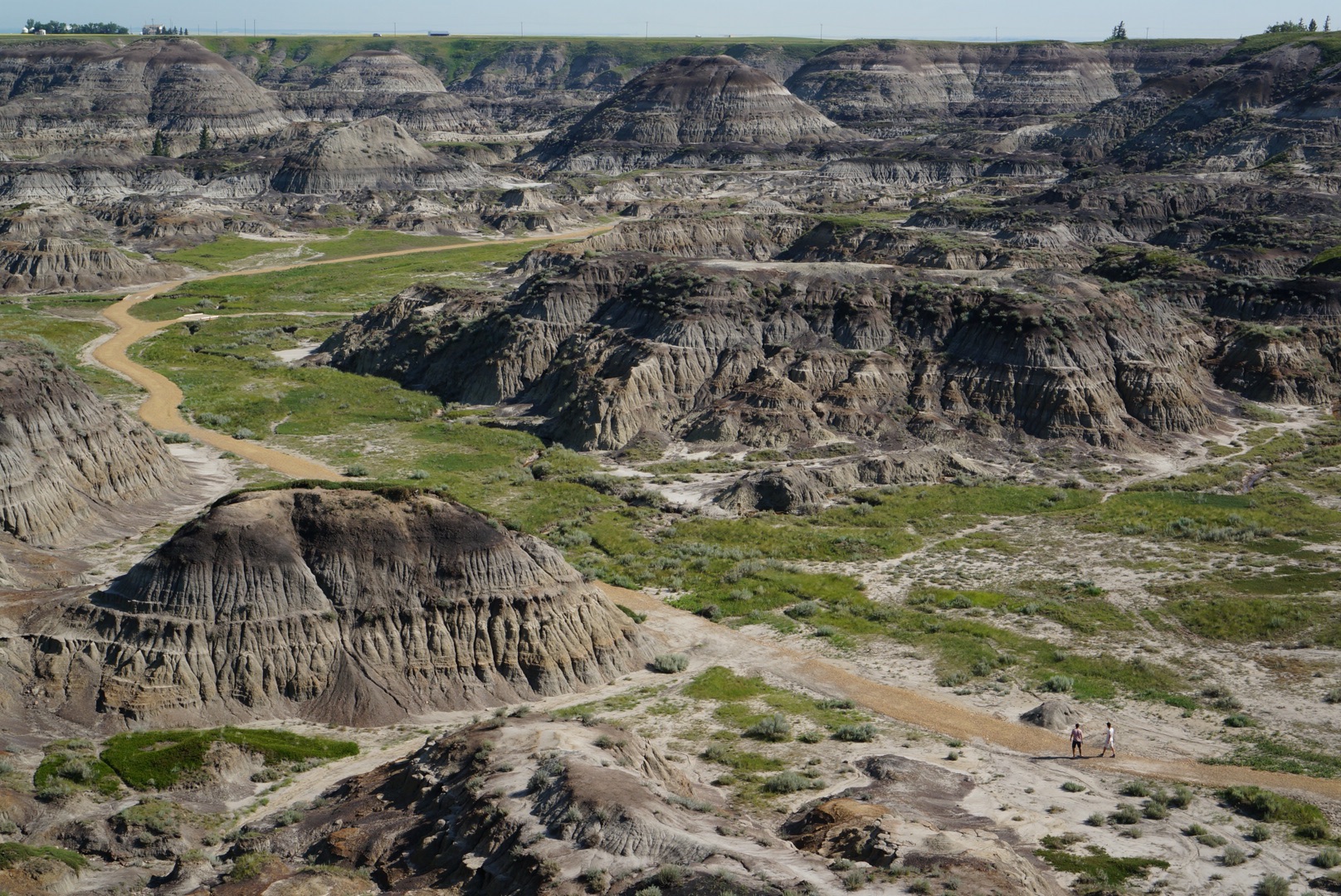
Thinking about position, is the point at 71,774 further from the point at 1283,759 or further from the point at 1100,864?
the point at 1283,759

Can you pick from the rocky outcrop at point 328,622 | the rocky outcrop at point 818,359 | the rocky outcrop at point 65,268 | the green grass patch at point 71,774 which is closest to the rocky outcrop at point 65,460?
the rocky outcrop at point 328,622

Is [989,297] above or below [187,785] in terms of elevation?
above

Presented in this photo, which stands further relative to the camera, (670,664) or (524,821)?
(670,664)

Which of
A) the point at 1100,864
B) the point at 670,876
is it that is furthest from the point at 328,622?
the point at 1100,864

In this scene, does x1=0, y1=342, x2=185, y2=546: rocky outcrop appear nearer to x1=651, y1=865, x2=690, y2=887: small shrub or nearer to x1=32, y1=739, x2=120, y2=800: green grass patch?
x1=32, y1=739, x2=120, y2=800: green grass patch

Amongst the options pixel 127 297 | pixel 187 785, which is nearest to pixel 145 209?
pixel 127 297

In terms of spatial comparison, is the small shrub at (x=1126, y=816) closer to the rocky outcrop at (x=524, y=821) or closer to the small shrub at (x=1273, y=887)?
the small shrub at (x=1273, y=887)

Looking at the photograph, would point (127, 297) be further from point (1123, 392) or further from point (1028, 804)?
point (1028, 804)
